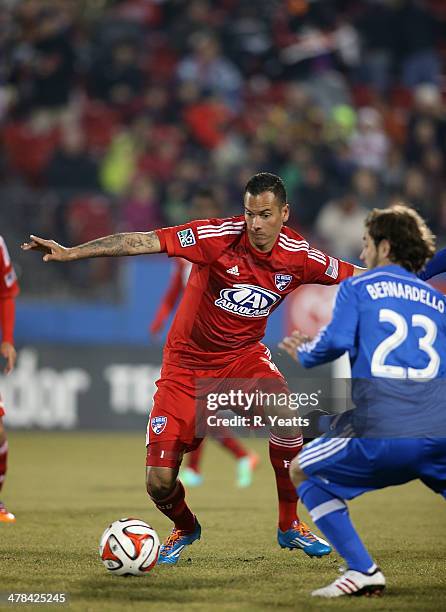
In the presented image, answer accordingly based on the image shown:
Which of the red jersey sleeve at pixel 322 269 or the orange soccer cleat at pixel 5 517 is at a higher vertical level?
the red jersey sleeve at pixel 322 269

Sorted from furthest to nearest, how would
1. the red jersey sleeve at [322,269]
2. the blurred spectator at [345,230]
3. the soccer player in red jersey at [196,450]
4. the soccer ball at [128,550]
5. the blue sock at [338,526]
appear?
the blurred spectator at [345,230] < the soccer player in red jersey at [196,450] < the red jersey sleeve at [322,269] < the soccer ball at [128,550] < the blue sock at [338,526]

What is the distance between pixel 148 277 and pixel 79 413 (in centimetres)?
196

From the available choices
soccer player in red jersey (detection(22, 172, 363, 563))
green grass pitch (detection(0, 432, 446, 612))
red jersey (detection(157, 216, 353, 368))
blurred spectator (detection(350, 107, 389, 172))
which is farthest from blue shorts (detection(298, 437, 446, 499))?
blurred spectator (detection(350, 107, 389, 172))

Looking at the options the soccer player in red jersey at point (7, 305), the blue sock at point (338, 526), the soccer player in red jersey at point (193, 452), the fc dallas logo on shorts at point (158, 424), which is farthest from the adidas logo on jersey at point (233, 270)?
the soccer player in red jersey at point (193, 452)

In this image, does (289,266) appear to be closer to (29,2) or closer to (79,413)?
(79,413)

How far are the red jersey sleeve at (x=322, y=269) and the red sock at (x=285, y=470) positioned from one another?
94 centimetres

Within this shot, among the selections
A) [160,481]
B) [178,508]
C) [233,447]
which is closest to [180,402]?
[160,481]

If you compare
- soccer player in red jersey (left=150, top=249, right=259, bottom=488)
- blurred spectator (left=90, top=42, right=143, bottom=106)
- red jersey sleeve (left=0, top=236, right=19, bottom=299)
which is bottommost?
soccer player in red jersey (left=150, top=249, right=259, bottom=488)

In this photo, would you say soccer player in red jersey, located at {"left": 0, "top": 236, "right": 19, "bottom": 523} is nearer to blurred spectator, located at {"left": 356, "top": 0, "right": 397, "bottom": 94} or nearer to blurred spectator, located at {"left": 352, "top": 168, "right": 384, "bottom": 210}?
blurred spectator, located at {"left": 352, "top": 168, "right": 384, "bottom": 210}

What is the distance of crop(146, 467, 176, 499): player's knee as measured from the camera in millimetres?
5867

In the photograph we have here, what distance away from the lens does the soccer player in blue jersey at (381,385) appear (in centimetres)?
466

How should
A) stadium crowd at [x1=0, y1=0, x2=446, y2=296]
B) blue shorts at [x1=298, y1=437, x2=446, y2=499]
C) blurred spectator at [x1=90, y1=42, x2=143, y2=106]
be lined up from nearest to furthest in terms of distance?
A: blue shorts at [x1=298, y1=437, x2=446, y2=499], stadium crowd at [x1=0, y1=0, x2=446, y2=296], blurred spectator at [x1=90, y1=42, x2=143, y2=106]

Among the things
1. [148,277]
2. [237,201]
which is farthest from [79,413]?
[237,201]

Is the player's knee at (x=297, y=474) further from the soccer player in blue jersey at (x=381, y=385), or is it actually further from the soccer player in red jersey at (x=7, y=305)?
the soccer player in red jersey at (x=7, y=305)
